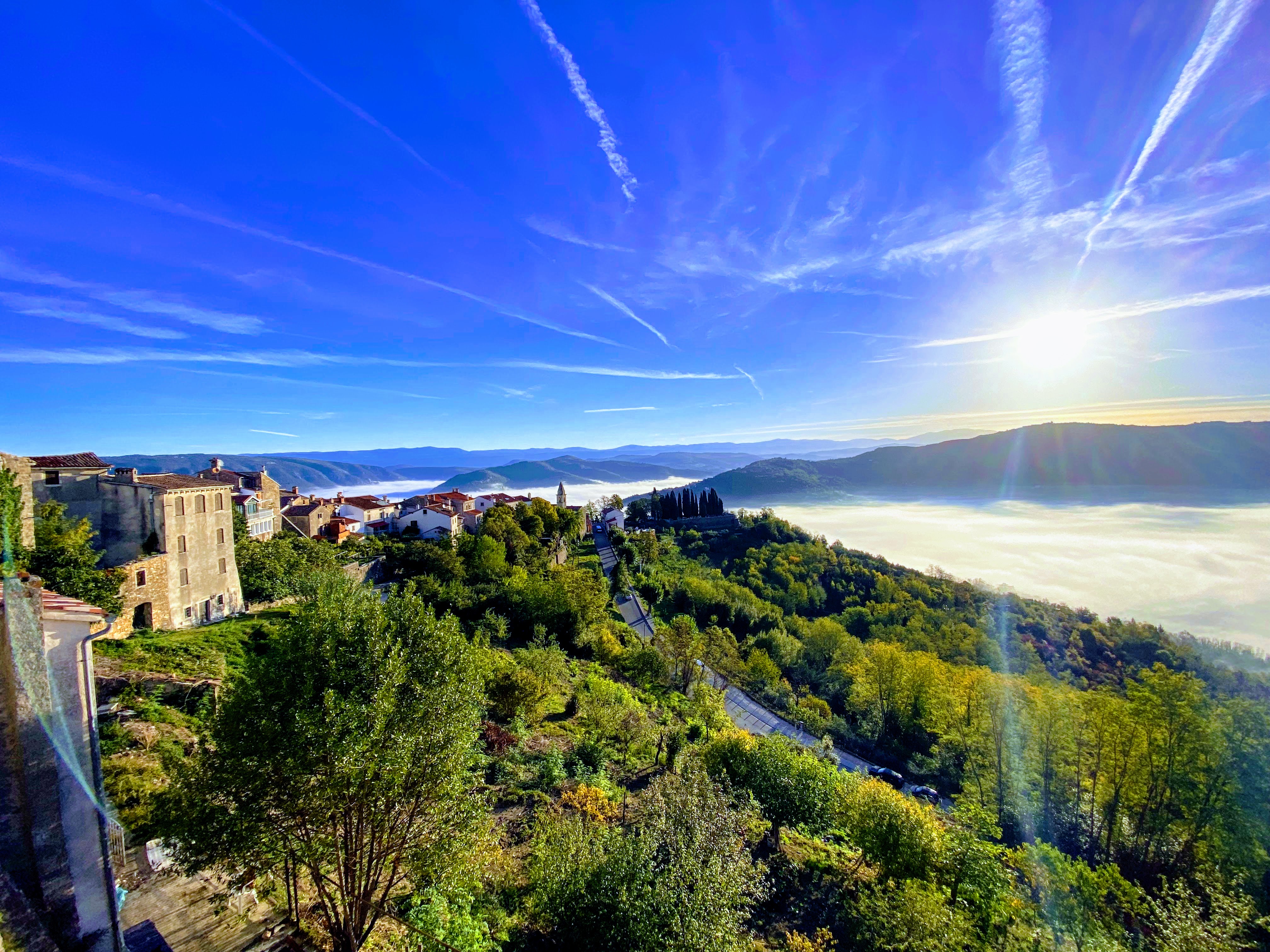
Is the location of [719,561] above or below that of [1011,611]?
above

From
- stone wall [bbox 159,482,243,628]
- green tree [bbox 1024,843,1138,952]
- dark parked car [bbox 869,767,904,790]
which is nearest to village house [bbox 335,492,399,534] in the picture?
stone wall [bbox 159,482,243,628]

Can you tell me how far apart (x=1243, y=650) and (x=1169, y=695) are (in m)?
89.3

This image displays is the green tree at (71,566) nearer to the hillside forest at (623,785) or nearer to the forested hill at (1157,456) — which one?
the hillside forest at (623,785)

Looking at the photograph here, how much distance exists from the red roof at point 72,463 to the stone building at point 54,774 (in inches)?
731

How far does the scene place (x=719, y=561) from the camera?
237ft

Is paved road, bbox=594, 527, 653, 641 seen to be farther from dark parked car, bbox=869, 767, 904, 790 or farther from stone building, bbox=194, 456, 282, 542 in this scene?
stone building, bbox=194, 456, 282, 542

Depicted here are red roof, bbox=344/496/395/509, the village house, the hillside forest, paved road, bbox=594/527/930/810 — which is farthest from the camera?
red roof, bbox=344/496/395/509

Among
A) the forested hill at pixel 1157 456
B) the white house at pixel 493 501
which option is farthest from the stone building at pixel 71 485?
the forested hill at pixel 1157 456

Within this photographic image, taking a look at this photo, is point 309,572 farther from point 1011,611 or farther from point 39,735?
point 1011,611

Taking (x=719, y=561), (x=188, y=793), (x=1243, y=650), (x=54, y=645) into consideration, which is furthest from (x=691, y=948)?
(x=1243, y=650)

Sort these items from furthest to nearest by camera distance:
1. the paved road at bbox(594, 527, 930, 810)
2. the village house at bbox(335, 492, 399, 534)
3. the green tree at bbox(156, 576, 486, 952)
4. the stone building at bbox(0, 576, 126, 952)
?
the village house at bbox(335, 492, 399, 534), the paved road at bbox(594, 527, 930, 810), the green tree at bbox(156, 576, 486, 952), the stone building at bbox(0, 576, 126, 952)

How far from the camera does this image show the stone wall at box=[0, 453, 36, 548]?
1377 centimetres

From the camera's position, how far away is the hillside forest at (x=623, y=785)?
663 cm

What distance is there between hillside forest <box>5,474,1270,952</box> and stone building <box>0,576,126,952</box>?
0.80m
